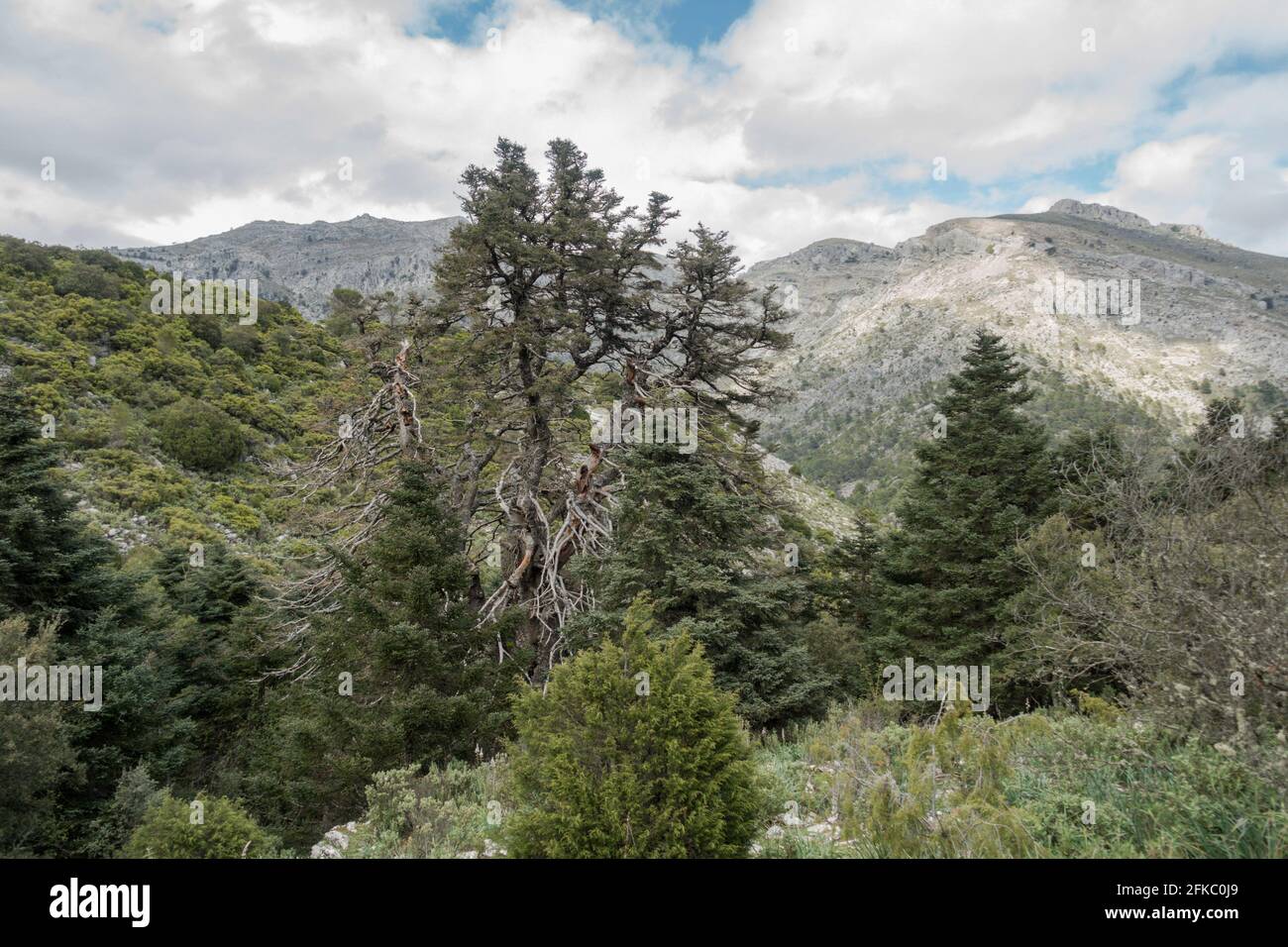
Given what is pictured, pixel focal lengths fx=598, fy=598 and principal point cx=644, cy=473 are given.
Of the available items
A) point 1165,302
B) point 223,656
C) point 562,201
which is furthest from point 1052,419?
point 223,656

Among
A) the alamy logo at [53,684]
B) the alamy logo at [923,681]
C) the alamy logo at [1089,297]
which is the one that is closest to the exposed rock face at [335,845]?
the alamy logo at [53,684]

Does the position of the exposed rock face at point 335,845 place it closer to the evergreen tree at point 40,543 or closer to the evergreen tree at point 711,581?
the evergreen tree at point 711,581

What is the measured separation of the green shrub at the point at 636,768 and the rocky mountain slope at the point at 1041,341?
6040 cm

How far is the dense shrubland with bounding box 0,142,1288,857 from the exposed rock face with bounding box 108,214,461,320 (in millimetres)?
86357

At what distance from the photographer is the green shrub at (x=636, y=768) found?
3.56 m

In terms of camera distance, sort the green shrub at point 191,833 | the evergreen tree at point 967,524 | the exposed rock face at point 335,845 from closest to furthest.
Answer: the green shrub at point 191,833 → the exposed rock face at point 335,845 → the evergreen tree at point 967,524

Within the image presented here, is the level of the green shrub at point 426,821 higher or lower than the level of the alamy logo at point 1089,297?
lower

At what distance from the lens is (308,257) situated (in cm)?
12812

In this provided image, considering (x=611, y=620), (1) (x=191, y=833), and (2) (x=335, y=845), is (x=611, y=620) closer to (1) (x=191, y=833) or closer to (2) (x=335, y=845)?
(2) (x=335, y=845)
